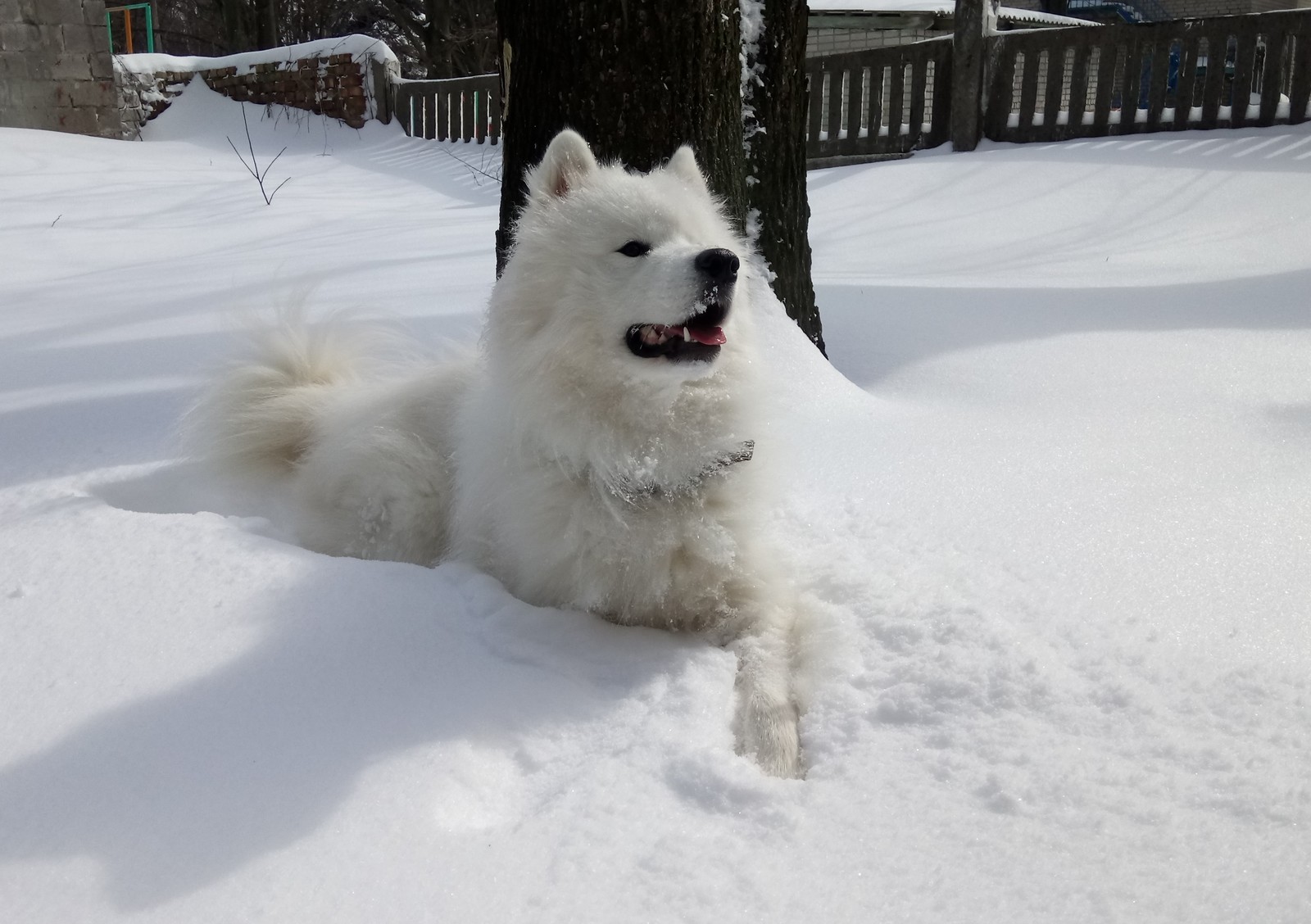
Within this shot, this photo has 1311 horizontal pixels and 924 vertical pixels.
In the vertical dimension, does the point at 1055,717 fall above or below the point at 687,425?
below

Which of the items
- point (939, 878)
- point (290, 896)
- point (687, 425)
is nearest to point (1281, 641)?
point (939, 878)

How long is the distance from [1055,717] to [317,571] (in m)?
1.54

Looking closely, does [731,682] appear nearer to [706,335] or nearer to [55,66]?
[706,335]

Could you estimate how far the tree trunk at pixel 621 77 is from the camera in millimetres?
2992

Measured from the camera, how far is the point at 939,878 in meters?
1.25

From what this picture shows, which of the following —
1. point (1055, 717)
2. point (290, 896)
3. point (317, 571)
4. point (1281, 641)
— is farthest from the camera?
point (317, 571)

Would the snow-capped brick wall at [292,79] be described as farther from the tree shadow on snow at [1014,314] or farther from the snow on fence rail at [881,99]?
the tree shadow on snow at [1014,314]

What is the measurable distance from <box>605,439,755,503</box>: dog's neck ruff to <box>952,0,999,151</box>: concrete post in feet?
24.1

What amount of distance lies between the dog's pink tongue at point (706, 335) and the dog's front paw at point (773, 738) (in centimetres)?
79

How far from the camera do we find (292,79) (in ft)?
45.4

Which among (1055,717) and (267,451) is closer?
(1055,717)

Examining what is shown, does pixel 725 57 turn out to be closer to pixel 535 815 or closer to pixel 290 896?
pixel 535 815

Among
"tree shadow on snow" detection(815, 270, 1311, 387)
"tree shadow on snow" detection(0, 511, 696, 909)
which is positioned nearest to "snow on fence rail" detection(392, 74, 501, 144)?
"tree shadow on snow" detection(815, 270, 1311, 387)

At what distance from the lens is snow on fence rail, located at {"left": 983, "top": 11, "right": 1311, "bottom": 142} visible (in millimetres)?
7137
